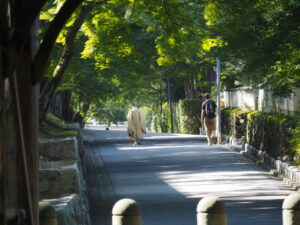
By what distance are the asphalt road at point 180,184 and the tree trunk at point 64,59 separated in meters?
2.21

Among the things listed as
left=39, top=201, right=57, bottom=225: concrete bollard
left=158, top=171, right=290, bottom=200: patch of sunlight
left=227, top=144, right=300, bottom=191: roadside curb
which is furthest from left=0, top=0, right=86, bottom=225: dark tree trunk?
left=227, top=144, right=300, bottom=191: roadside curb

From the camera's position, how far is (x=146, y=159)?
28219mm

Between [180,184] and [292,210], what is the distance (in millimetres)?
12825

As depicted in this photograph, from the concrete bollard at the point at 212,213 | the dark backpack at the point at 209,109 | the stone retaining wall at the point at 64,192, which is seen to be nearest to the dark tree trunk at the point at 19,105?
the concrete bollard at the point at 212,213

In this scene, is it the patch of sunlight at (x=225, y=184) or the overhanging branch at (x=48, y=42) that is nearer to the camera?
the overhanging branch at (x=48, y=42)

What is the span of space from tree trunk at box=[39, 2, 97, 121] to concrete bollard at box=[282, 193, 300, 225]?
1126 cm

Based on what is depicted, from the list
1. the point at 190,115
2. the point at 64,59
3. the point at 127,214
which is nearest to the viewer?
the point at 127,214

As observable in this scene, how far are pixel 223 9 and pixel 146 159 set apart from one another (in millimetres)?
10185

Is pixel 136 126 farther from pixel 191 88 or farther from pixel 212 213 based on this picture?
pixel 212 213

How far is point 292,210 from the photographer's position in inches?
303

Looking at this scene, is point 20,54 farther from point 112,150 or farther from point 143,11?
point 112,150

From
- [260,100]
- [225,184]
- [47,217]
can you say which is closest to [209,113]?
[260,100]

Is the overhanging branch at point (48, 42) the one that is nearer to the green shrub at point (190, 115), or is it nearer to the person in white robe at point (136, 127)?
the person in white robe at point (136, 127)

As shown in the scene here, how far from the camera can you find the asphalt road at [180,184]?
50.2 feet
